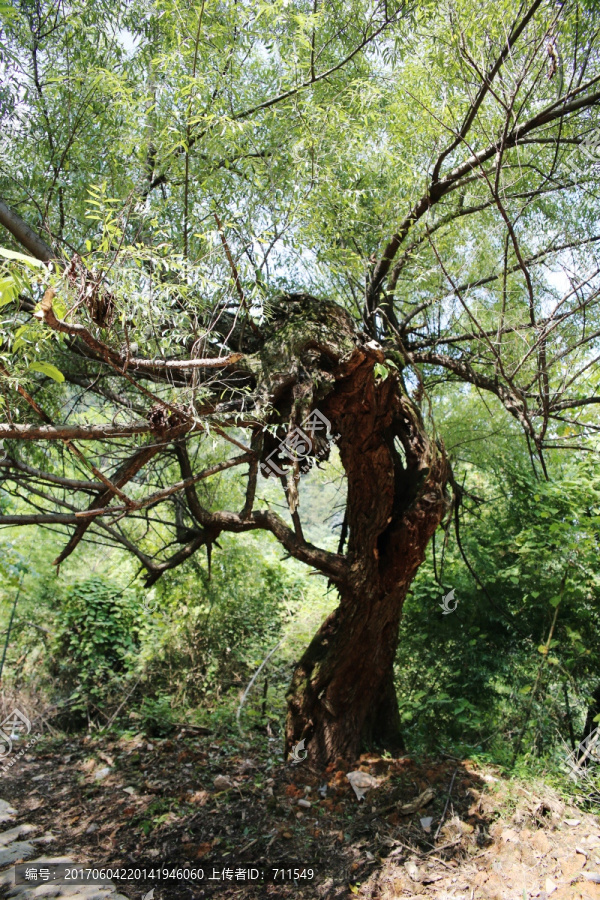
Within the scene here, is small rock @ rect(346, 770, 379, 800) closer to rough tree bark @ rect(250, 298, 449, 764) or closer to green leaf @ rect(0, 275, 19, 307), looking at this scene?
rough tree bark @ rect(250, 298, 449, 764)

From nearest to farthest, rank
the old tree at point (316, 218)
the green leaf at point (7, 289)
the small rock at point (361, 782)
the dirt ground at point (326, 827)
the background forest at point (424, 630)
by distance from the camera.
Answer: the green leaf at point (7, 289)
the dirt ground at point (326, 827)
the old tree at point (316, 218)
the small rock at point (361, 782)
the background forest at point (424, 630)

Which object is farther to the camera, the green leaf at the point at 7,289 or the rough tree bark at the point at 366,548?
the rough tree bark at the point at 366,548

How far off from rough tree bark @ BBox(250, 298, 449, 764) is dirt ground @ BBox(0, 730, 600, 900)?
0.86ft

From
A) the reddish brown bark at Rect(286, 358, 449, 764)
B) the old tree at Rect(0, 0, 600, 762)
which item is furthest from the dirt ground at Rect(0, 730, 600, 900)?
the old tree at Rect(0, 0, 600, 762)

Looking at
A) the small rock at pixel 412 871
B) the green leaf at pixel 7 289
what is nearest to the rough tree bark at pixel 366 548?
the small rock at pixel 412 871

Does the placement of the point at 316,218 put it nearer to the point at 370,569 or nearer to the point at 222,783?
the point at 370,569

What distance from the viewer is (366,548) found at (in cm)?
335

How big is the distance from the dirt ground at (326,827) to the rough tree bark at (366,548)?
263 mm

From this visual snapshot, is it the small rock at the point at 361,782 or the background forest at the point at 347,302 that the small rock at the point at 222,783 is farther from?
the small rock at the point at 361,782

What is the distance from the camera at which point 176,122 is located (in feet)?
9.17

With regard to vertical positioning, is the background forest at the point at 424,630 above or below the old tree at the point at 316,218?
below

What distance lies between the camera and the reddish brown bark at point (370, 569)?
10.5 ft

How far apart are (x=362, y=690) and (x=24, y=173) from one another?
3.24 metres

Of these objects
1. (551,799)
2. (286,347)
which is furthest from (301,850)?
(286,347)
